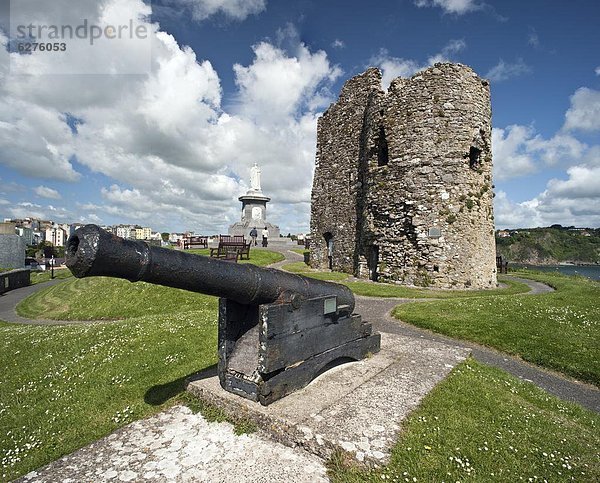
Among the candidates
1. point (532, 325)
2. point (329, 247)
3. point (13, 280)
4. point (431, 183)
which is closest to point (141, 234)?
point (13, 280)

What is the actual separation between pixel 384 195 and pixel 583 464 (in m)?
15.7

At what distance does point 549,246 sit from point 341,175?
12174cm

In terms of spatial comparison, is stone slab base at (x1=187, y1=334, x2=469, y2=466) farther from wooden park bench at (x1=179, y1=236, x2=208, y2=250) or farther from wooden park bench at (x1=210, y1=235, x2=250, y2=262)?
wooden park bench at (x1=179, y1=236, x2=208, y2=250)

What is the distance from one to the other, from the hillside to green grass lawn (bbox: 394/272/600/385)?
105m

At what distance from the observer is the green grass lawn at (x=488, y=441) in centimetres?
321

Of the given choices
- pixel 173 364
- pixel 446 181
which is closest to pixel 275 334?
pixel 173 364

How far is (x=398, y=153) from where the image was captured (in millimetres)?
17734

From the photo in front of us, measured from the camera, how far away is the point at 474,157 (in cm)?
1784

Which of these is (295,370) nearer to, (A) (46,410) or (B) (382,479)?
(B) (382,479)

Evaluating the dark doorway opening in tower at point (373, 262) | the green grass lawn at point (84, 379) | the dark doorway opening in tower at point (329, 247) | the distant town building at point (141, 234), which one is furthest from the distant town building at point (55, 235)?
the green grass lawn at point (84, 379)

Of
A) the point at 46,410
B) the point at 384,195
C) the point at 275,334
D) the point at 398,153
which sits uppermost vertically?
the point at 398,153

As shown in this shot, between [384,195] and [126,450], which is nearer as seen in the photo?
[126,450]

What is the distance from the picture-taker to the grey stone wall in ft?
116

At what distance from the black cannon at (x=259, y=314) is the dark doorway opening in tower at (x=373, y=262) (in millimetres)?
14260
